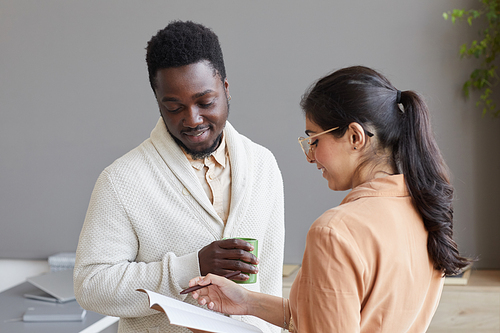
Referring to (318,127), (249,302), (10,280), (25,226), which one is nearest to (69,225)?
(25,226)

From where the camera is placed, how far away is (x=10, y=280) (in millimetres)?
2828

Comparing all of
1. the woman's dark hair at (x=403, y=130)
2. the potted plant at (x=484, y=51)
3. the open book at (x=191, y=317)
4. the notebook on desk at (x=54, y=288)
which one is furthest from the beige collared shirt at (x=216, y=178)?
the potted plant at (x=484, y=51)

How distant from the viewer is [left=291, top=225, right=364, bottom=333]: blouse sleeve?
0.78 meters

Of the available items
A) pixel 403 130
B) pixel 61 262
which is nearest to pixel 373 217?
pixel 403 130

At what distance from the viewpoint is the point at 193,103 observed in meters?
1.12

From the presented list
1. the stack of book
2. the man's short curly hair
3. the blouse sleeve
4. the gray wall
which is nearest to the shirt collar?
the blouse sleeve

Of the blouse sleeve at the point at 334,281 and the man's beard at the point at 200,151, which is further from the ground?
the man's beard at the point at 200,151

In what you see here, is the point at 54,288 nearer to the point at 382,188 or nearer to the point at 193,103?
the point at 193,103

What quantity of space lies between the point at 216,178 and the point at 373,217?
0.56 meters

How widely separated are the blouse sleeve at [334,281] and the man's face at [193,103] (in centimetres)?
47

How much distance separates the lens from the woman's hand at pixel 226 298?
3.61 feet

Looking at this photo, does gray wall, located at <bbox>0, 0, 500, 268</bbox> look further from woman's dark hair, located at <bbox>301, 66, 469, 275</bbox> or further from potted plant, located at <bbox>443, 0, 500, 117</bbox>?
woman's dark hair, located at <bbox>301, 66, 469, 275</bbox>

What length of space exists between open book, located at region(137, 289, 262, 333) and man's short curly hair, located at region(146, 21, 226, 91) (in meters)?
0.55

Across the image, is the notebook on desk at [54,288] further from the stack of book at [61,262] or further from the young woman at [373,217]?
the young woman at [373,217]
